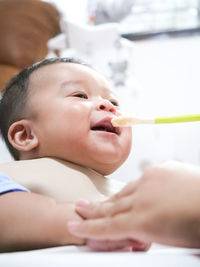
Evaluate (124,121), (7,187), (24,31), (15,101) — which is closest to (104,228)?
(7,187)

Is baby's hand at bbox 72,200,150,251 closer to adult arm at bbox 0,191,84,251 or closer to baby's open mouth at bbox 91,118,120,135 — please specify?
adult arm at bbox 0,191,84,251

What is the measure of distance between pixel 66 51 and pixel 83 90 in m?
1.03

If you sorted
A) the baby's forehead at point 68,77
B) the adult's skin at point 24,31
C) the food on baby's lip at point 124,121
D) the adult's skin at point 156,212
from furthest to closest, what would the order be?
1. the adult's skin at point 24,31
2. the baby's forehead at point 68,77
3. the food on baby's lip at point 124,121
4. the adult's skin at point 156,212

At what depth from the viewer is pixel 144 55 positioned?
2059mm

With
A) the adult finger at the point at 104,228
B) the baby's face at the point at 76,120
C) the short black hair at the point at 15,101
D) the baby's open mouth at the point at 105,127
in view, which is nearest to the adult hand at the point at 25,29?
the short black hair at the point at 15,101

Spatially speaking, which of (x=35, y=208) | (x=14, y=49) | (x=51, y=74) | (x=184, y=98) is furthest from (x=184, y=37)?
(x=35, y=208)

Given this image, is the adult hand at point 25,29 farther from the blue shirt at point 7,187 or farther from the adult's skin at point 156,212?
the adult's skin at point 156,212

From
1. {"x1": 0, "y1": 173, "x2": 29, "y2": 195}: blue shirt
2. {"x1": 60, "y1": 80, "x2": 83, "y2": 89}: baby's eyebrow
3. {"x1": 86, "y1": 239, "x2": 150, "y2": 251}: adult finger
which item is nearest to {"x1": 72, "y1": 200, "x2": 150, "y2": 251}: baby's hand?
{"x1": 86, "y1": 239, "x2": 150, "y2": 251}: adult finger

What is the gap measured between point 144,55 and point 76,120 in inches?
55.2

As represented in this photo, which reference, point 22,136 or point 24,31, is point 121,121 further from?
point 24,31

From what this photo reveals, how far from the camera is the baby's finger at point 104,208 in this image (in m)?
0.42

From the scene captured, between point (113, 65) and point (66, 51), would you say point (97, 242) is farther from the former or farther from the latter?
point (66, 51)

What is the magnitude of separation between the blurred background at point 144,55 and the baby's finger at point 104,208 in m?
0.90

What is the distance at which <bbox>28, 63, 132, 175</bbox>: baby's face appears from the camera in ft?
2.45
